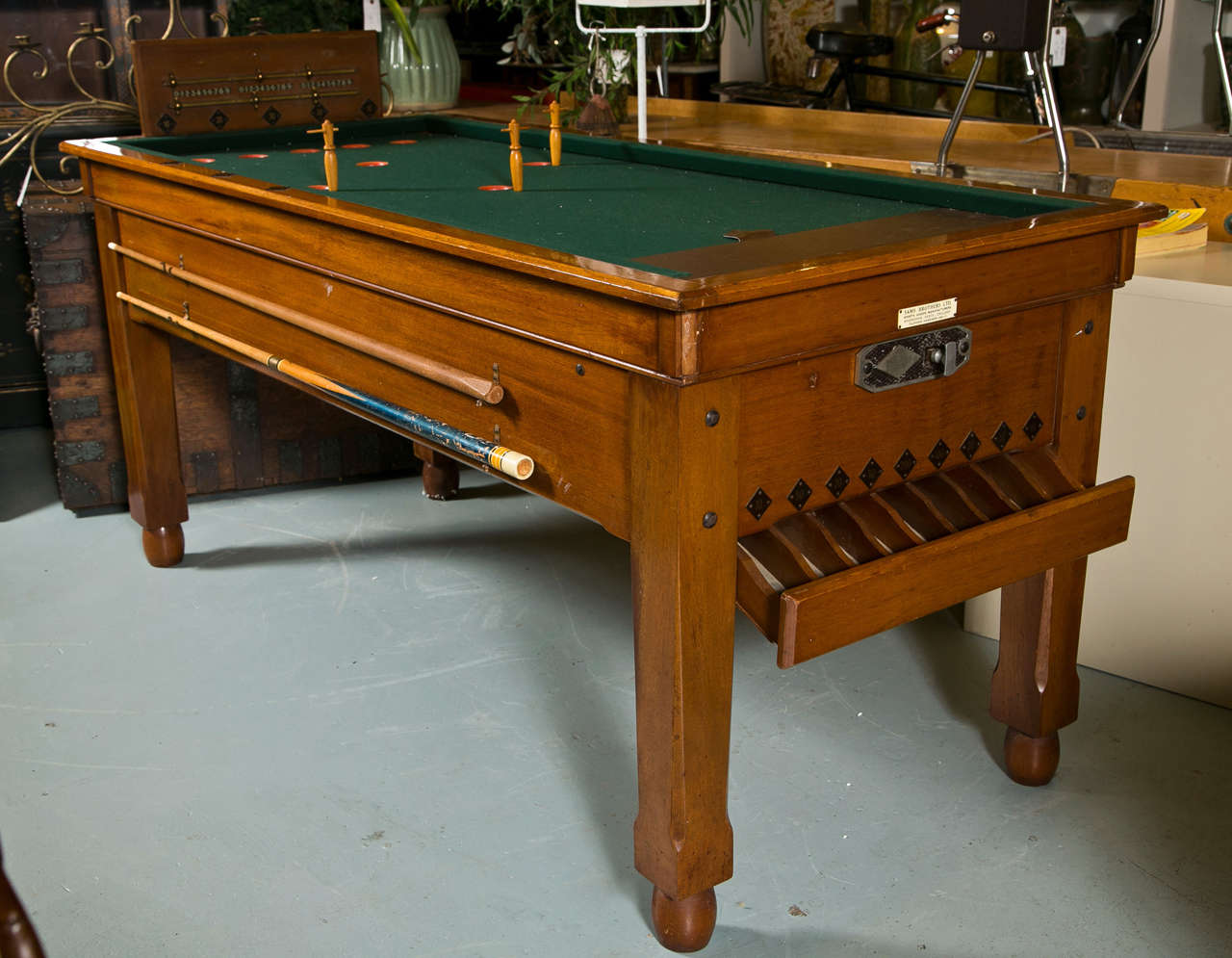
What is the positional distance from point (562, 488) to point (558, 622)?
3.77ft

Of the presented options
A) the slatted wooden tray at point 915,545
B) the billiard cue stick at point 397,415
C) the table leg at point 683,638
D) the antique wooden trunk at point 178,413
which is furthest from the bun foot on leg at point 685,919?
the antique wooden trunk at point 178,413

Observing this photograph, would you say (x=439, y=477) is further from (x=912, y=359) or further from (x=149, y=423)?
(x=912, y=359)

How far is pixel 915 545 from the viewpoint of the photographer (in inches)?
77.5

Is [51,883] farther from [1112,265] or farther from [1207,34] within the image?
[1207,34]

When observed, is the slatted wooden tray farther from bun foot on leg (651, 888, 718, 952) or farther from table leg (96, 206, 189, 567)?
table leg (96, 206, 189, 567)

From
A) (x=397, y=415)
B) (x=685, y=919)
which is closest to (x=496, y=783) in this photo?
(x=685, y=919)

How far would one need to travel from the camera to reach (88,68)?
4.46m

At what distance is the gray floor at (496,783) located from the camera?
2.05 meters

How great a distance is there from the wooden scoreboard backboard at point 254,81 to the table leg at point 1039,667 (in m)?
2.16

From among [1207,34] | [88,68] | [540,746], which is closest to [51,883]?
[540,746]

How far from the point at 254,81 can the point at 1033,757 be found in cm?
240

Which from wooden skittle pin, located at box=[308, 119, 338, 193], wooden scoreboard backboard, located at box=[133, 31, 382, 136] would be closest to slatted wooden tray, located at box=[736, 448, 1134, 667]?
wooden skittle pin, located at box=[308, 119, 338, 193]

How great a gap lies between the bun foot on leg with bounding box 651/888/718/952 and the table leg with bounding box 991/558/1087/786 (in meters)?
0.71

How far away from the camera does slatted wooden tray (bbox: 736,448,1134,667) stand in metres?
1.84
